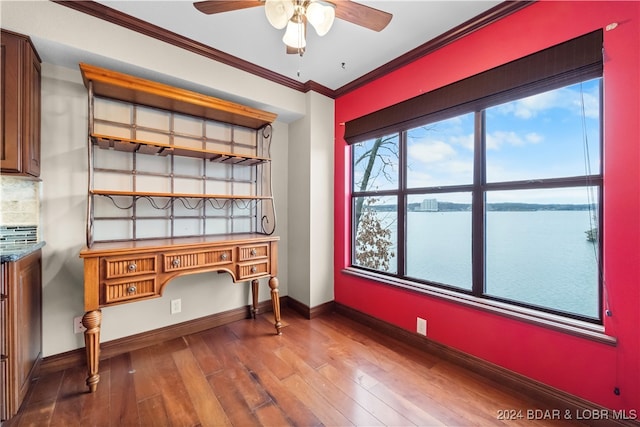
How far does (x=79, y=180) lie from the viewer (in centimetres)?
197

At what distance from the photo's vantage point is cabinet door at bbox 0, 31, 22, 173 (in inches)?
60.1

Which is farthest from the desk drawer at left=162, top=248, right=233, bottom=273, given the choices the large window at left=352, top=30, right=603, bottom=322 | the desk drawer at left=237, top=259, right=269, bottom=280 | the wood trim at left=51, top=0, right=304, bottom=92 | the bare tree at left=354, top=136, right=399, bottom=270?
the wood trim at left=51, top=0, right=304, bottom=92

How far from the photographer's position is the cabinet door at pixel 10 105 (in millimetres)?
1525

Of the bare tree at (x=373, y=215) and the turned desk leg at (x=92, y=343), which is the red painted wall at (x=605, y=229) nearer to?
the bare tree at (x=373, y=215)

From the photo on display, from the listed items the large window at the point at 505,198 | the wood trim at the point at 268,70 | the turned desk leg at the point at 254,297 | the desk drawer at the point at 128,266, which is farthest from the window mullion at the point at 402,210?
the desk drawer at the point at 128,266

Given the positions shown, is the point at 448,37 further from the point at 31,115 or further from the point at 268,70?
the point at 31,115

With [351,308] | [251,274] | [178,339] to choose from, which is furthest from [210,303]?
[351,308]

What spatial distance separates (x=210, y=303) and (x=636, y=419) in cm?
290

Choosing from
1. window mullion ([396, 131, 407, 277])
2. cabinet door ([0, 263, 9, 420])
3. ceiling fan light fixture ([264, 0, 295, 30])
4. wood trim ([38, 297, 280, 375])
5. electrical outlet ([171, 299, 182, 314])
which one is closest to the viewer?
ceiling fan light fixture ([264, 0, 295, 30])

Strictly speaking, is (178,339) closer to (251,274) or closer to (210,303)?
(210,303)

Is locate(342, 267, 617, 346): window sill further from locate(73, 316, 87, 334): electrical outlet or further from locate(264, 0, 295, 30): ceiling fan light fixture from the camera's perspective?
locate(73, 316, 87, 334): electrical outlet

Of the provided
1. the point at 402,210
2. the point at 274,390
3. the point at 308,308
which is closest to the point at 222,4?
the point at 402,210

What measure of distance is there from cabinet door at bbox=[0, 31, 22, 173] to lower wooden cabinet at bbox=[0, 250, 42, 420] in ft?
1.88

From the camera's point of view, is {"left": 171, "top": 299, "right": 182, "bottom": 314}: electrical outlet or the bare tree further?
the bare tree
